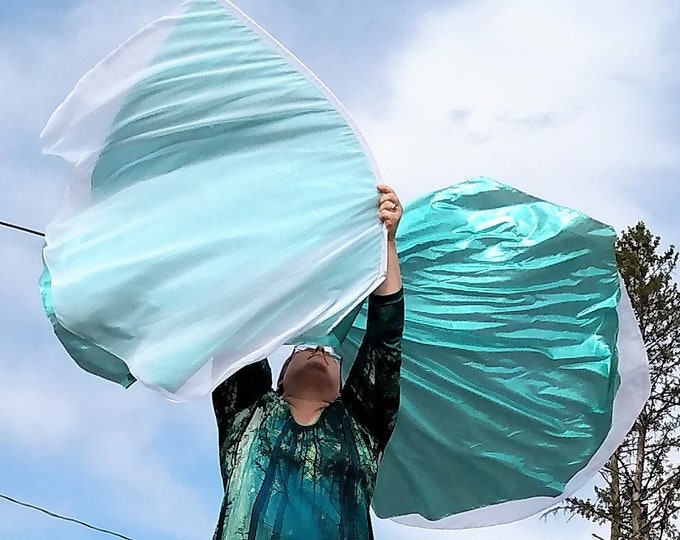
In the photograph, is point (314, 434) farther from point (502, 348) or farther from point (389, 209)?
point (502, 348)

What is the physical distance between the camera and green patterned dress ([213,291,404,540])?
78.2 inches

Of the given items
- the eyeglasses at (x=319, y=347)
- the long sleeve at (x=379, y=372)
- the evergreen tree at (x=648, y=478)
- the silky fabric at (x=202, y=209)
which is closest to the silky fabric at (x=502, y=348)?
the eyeglasses at (x=319, y=347)

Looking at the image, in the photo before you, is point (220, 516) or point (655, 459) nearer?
point (220, 516)

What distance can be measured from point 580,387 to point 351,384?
592 millimetres

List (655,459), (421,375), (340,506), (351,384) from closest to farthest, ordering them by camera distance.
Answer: (340,506), (351,384), (421,375), (655,459)

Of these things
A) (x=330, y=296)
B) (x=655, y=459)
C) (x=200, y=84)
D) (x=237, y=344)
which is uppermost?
(x=655, y=459)

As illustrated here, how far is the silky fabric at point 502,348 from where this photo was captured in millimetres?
2473

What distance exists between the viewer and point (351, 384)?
2.19m

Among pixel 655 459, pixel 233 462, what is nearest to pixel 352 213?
pixel 233 462

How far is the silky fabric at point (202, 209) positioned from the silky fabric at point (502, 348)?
428 mm

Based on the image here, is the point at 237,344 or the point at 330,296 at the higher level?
the point at 330,296

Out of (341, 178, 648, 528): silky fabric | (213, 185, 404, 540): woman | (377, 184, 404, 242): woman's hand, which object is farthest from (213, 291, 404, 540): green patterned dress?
(341, 178, 648, 528): silky fabric

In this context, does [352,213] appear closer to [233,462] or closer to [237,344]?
[237,344]

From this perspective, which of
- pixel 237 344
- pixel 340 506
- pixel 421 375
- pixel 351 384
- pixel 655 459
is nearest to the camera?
pixel 237 344
